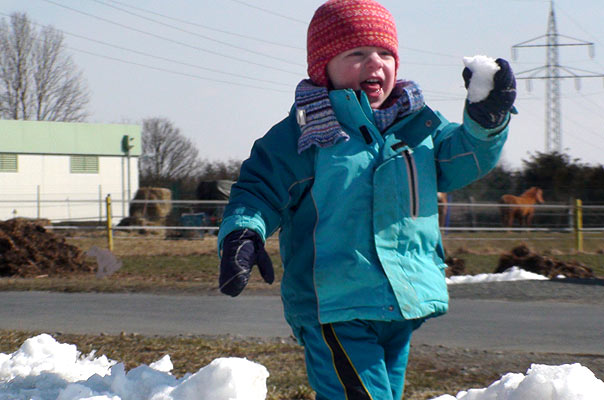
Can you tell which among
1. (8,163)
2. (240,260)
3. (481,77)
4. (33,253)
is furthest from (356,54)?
(8,163)

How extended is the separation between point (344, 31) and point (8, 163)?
38624 millimetres

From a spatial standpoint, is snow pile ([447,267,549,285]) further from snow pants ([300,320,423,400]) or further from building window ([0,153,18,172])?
building window ([0,153,18,172])

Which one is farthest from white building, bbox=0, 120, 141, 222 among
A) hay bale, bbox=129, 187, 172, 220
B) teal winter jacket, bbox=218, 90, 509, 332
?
teal winter jacket, bbox=218, 90, 509, 332

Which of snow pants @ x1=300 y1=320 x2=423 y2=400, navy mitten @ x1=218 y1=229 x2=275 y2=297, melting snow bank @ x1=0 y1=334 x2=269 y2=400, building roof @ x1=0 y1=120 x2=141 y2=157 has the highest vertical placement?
building roof @ x1=0 y1=120 x2=141 y2=157

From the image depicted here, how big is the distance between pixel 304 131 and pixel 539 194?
22.9 m

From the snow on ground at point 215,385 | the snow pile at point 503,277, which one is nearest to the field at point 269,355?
the snow on ground at point 215,385

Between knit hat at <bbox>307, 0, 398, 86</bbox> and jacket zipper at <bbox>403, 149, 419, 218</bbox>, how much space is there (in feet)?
1.49

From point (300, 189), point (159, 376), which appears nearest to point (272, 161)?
point (300, 189)

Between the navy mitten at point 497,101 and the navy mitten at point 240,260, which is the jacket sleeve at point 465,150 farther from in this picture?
the navy mitten at point 240,260

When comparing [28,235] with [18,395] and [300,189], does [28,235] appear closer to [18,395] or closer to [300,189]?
[18,395]

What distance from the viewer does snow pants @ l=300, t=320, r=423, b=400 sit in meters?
2.51

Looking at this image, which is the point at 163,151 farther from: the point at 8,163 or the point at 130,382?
the point at 130,382

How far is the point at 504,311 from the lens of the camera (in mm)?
7621

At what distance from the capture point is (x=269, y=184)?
8.85 ft
